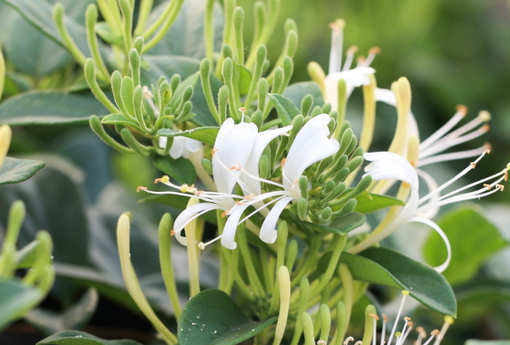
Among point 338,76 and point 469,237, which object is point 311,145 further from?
point 469,237

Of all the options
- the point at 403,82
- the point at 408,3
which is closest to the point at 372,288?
the point at 403,82

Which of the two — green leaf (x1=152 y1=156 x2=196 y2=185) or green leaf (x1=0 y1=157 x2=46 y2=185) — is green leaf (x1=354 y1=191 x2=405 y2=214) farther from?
green leaf (x1=0 y1=157 x2=46 y2=185)

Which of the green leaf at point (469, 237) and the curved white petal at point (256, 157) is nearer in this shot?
the curved white petal at point (256, 157)

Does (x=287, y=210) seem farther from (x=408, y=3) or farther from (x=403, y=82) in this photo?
(x=408, y=3)

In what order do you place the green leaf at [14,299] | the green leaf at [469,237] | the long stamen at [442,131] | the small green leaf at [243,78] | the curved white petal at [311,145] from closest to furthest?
the green leaf at [14,299]
the curved white petal at [311,145]
the small green leaf at [243,78]
the long stamen at [442,131]
the green leaf at [469,237]

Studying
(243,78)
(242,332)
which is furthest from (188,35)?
(242,332)

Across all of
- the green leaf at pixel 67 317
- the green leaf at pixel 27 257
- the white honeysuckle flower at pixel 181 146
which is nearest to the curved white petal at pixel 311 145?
the white honeysuckle flower at pixel 181 146

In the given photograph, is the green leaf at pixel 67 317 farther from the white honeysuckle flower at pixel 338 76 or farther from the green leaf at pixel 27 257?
the white honeysuckle flower at pixel 338 76
